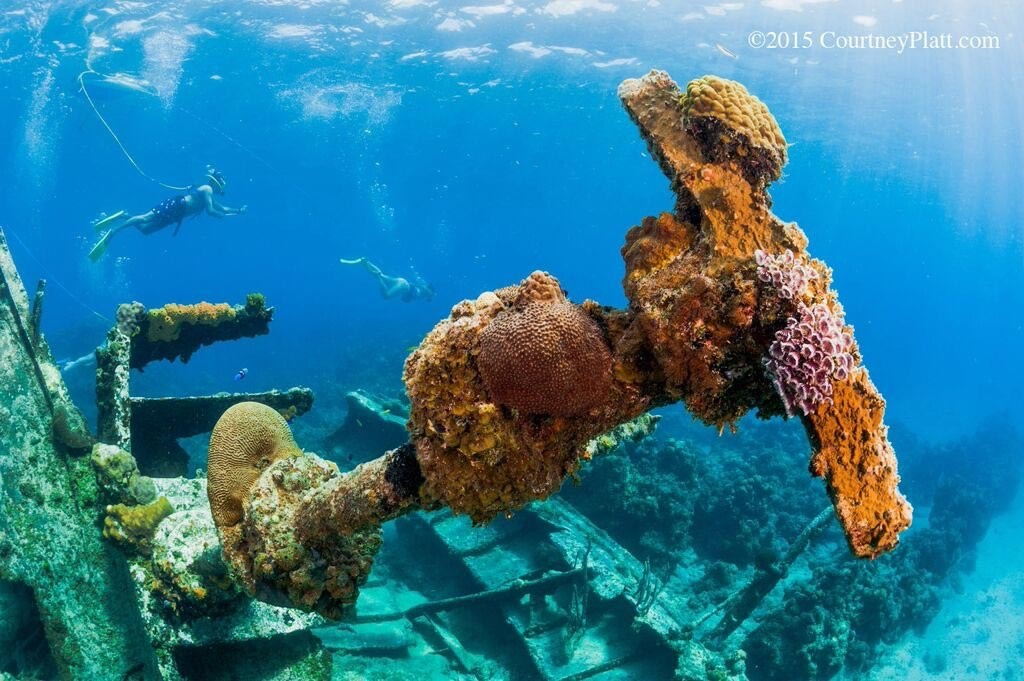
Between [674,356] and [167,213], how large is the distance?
1103 cm

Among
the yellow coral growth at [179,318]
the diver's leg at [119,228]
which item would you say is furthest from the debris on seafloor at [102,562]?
the diver's leg at [119,228]

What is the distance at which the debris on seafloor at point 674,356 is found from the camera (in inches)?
103

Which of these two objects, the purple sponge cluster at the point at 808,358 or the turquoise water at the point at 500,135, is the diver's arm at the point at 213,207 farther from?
the purple sponge cluster at the point at 808,358

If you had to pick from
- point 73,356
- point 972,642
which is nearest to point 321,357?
point 73,356

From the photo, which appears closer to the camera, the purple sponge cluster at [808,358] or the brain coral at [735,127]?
the purple sponge cluster at [808,358]

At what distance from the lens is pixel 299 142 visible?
62.3 meters

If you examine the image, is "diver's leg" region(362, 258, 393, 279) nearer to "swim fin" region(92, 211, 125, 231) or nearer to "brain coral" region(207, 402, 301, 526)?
"swim fin" region(92, 211, 125, 231)

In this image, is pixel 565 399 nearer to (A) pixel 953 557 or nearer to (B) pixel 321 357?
(A) pixel 953 557

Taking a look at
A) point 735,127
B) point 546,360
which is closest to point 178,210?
point 546,360

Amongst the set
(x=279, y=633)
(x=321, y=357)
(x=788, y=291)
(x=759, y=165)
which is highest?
(x=759, y=165)

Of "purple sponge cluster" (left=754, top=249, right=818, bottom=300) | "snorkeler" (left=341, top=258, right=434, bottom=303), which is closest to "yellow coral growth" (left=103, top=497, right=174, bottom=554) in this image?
"purple sponge cluster" (left=754, top=249, right=818, bottom=300)

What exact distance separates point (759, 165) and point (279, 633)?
6032 millimetres

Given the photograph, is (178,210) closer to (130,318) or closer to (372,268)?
(130,318)

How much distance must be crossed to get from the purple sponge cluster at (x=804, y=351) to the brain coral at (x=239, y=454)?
4.08 m
